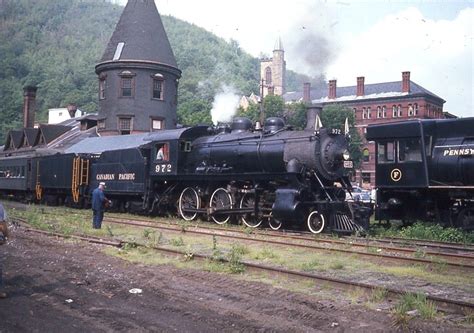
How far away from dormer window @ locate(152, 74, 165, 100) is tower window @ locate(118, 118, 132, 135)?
3.06 metres

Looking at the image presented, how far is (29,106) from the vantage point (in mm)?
61156

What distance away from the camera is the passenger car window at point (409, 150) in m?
16.5

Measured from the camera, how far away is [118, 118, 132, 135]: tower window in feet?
139

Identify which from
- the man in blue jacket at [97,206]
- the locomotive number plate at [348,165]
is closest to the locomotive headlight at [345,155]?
the locomotive number plate at [348,165]

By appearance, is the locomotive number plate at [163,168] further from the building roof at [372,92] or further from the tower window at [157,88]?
the building roof at [372,92]

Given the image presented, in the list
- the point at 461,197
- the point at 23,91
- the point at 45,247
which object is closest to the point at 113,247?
the point at 45,247

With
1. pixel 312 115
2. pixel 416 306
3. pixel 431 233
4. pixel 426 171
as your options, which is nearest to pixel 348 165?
pixel 312 115

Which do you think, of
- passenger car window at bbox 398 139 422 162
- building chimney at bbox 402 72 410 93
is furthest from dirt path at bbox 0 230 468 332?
building chimney at bbox 402 72 410 93

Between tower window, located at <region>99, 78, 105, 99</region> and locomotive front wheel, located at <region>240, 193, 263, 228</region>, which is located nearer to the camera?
locomotive front wheel, located at <region>240, 193, 263, 228</region>

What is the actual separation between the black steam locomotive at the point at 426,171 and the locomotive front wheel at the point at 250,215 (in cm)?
411

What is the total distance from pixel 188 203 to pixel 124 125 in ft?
80.6

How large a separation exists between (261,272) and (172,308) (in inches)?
109

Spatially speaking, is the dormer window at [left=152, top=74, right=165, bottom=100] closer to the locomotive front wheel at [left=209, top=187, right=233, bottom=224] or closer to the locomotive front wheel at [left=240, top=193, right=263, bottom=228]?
the locomotive front wheel at [left=209, top=187, right=233, bottom=224]

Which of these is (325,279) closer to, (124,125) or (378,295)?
(378,295)
